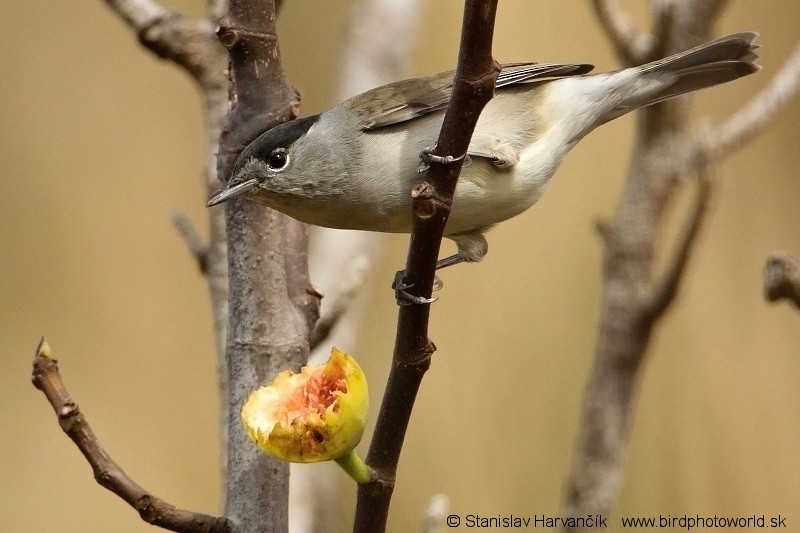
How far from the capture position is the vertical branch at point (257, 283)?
1192 millimetres

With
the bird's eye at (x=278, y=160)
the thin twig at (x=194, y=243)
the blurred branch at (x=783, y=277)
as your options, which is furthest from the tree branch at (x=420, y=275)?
the thin twig at (x=194, y=243)

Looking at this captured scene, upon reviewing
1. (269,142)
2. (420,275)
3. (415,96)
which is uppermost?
(415,96)

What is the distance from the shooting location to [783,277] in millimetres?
1132

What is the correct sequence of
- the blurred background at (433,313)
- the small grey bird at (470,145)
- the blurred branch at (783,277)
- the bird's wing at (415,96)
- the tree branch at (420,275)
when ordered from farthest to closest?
the blurred background at (433,313)
the bird's wing at (415,96)
the small grey bird at (470,145)
the blurred branch at (783,277)
the tree branch at (420,275)

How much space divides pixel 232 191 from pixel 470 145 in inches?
15.2

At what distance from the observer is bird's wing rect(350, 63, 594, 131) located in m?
1.60

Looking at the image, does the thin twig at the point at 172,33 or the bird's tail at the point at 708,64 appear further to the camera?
the bird's tail at the point at 708,64

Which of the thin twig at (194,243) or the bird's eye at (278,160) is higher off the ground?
the bird's eye at (278,160)

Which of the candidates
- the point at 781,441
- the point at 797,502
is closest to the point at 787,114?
the point at 781,441

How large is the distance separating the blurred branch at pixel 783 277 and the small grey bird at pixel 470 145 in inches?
20.5

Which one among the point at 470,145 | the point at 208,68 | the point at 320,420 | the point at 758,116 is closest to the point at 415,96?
the point at 470,145

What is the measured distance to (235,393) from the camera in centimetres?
128

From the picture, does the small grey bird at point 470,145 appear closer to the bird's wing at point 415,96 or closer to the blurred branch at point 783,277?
the bird's wing at point 415,96

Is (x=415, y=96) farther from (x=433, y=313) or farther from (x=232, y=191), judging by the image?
(x=433, y=313)
